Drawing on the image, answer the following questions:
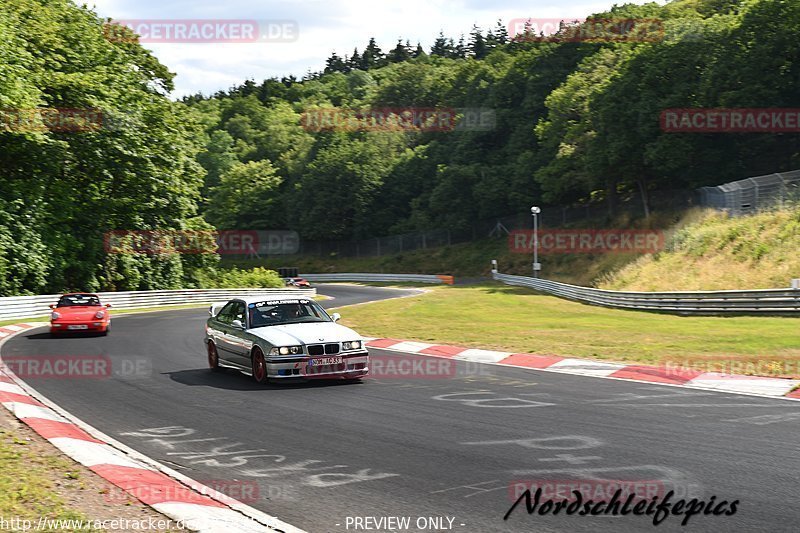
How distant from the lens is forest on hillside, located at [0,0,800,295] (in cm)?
4369

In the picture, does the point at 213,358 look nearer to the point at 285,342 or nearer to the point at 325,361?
the point at 285,342

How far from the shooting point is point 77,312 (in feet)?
82.7

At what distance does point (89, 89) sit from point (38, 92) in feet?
16.4

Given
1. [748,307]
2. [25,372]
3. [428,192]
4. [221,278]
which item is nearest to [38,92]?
[221,278]

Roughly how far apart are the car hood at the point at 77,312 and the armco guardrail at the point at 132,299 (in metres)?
7.80

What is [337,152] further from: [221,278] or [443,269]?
[221,278]

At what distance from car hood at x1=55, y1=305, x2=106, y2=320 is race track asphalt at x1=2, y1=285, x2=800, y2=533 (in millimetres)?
10825

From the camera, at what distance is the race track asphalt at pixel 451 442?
6.31 meters
